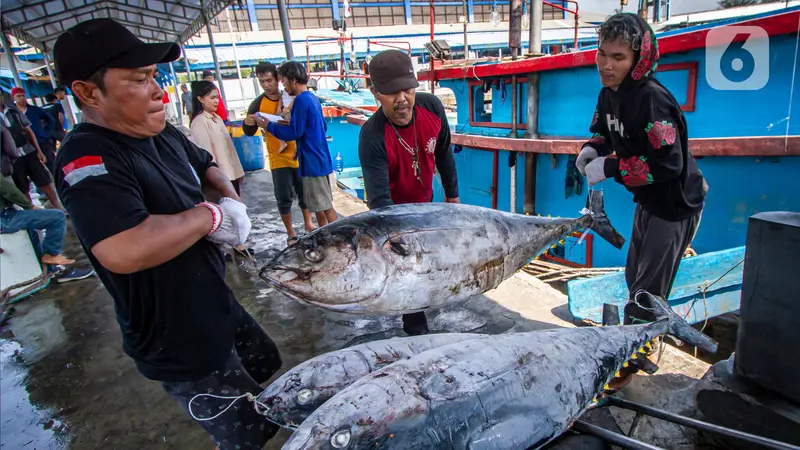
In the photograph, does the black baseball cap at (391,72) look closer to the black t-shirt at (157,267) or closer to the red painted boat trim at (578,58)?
the black t-shirt at (157,267)

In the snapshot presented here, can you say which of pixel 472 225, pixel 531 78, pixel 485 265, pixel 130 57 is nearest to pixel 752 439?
pixel 485 265

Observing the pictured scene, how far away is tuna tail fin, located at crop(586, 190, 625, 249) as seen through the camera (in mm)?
2135

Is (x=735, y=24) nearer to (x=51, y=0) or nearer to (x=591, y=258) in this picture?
(x=591, y=258)

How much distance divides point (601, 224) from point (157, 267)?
204cm

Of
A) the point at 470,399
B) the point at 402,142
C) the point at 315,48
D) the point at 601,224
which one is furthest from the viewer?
the point at 315,48

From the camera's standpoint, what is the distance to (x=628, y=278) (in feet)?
8.33

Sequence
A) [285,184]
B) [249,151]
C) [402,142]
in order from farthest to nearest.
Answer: [249,151]
[285,184]
[402,142]

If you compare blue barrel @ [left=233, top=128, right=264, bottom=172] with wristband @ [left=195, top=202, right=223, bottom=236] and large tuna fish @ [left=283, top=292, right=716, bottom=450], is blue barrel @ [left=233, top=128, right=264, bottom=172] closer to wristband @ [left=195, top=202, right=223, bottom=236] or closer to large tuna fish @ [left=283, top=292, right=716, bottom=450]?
wristband @ [left=195, top=202, right=223, bottom=236]

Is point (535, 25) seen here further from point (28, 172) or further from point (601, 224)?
point (28, 172)

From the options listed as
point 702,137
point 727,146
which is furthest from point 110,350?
point 702,137

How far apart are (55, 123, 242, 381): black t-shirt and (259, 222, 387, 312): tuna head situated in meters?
0.29

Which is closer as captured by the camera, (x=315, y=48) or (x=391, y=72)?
(x=391, y=72)

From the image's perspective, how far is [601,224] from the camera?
2150mm

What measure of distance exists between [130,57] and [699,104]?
5092 mm
